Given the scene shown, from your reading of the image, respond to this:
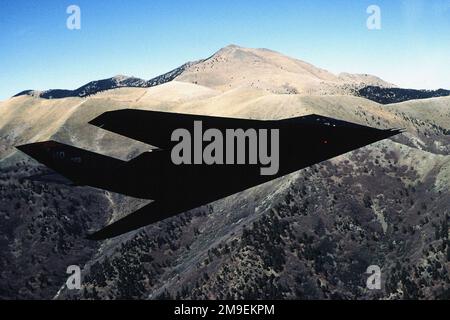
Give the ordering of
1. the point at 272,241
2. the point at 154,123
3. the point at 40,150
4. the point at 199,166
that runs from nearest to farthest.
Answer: the point at 154,123 → the point at 199,166 → the point at 40,150 → the point at 272,241

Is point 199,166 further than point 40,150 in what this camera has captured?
No

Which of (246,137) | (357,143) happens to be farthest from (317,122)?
(246,137)

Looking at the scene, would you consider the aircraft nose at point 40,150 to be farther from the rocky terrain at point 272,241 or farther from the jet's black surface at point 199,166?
the rocky terrain at point 272,241

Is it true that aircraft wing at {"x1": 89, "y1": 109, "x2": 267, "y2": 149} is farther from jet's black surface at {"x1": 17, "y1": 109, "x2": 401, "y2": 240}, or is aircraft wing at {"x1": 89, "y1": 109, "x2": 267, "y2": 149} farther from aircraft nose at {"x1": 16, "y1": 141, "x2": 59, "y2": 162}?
aircraft nose at {"x1": 16, "y1": 141, "x2": 59, "y2": 162}

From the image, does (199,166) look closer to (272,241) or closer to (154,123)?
(154,123)

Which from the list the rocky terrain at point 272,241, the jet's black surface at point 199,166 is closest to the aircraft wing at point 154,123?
the jet's black surface at point 199,166

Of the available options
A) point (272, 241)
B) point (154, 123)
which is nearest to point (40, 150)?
point (154, 123)

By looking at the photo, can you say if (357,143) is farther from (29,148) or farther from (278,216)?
(278,216)

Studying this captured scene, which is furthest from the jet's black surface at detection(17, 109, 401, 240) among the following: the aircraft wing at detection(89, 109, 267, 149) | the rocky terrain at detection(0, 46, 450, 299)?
the rocky terrain at detection(0, 46, 450, 299)
